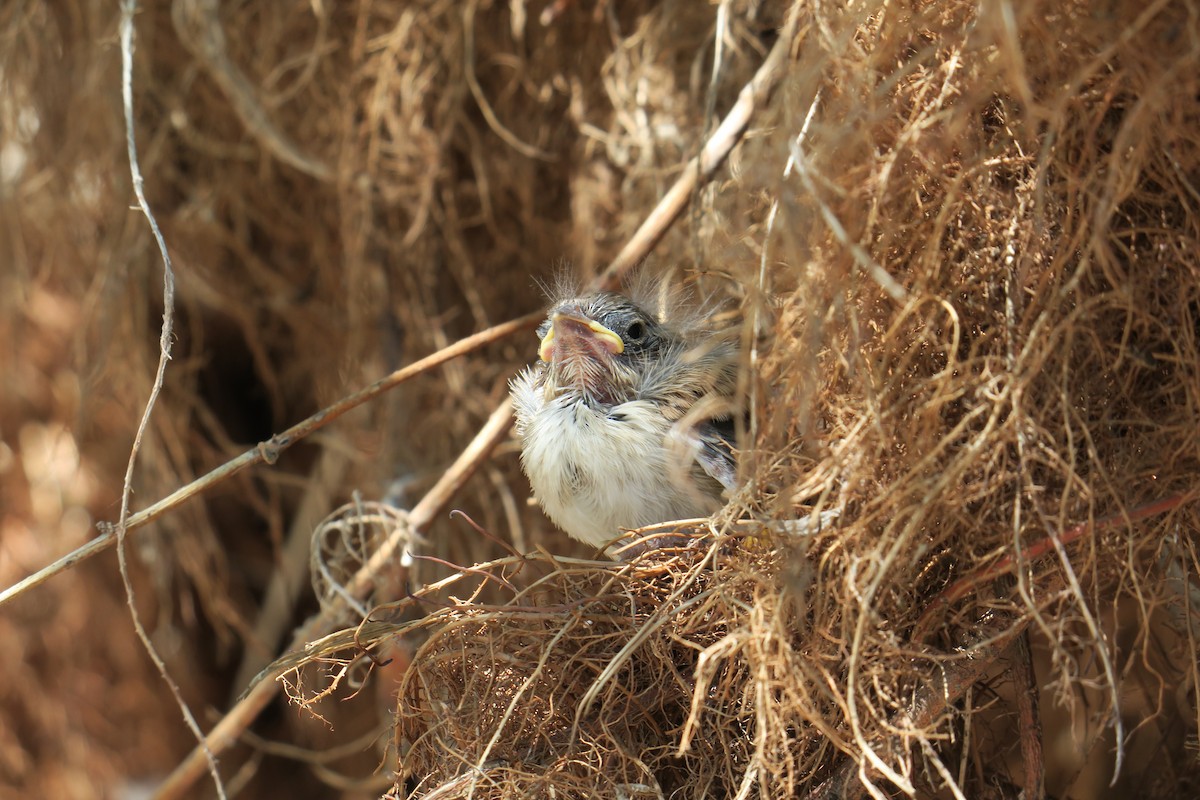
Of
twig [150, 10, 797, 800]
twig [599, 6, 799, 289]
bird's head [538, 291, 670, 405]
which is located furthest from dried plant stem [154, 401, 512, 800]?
twig [599, 6, 799, 289]

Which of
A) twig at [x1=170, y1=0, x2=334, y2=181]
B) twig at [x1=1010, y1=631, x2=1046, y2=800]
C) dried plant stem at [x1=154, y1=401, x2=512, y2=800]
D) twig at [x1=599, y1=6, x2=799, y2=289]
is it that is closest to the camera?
twig at [x1=1010, y1=631, x2=1046, y2=800]

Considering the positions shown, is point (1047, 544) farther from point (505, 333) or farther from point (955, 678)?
point (505, 333)

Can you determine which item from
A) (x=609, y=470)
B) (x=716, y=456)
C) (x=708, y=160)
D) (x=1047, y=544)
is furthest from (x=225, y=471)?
(x=1047, y=544)

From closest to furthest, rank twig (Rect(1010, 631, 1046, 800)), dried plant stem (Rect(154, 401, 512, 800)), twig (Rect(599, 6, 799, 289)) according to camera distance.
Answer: twig (Rect(1010, 631, 1046, 800))
twig (Rect(599, 6, 799, 289))
dried plant stem (Rect(154, 401, 512, 800))

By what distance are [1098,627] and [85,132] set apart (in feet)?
5.96

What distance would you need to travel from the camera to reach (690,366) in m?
1.51

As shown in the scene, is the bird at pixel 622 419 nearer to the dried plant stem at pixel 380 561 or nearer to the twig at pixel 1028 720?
the dried plant stem at pixel 380 561

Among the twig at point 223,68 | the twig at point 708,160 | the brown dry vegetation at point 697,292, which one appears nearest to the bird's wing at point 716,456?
the brown dry vegetation at point 697,292

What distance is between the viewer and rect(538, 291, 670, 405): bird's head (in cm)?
151

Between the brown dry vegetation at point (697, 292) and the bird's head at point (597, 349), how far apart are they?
0.15m

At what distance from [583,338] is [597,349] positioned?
25 millimetres

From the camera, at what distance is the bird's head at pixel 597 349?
1515mm

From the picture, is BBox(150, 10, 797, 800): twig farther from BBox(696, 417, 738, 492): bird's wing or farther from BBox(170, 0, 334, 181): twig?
BBox(170, 0, 334, 181): twig

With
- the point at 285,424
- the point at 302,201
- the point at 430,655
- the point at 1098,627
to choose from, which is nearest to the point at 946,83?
the point at 1098,627
